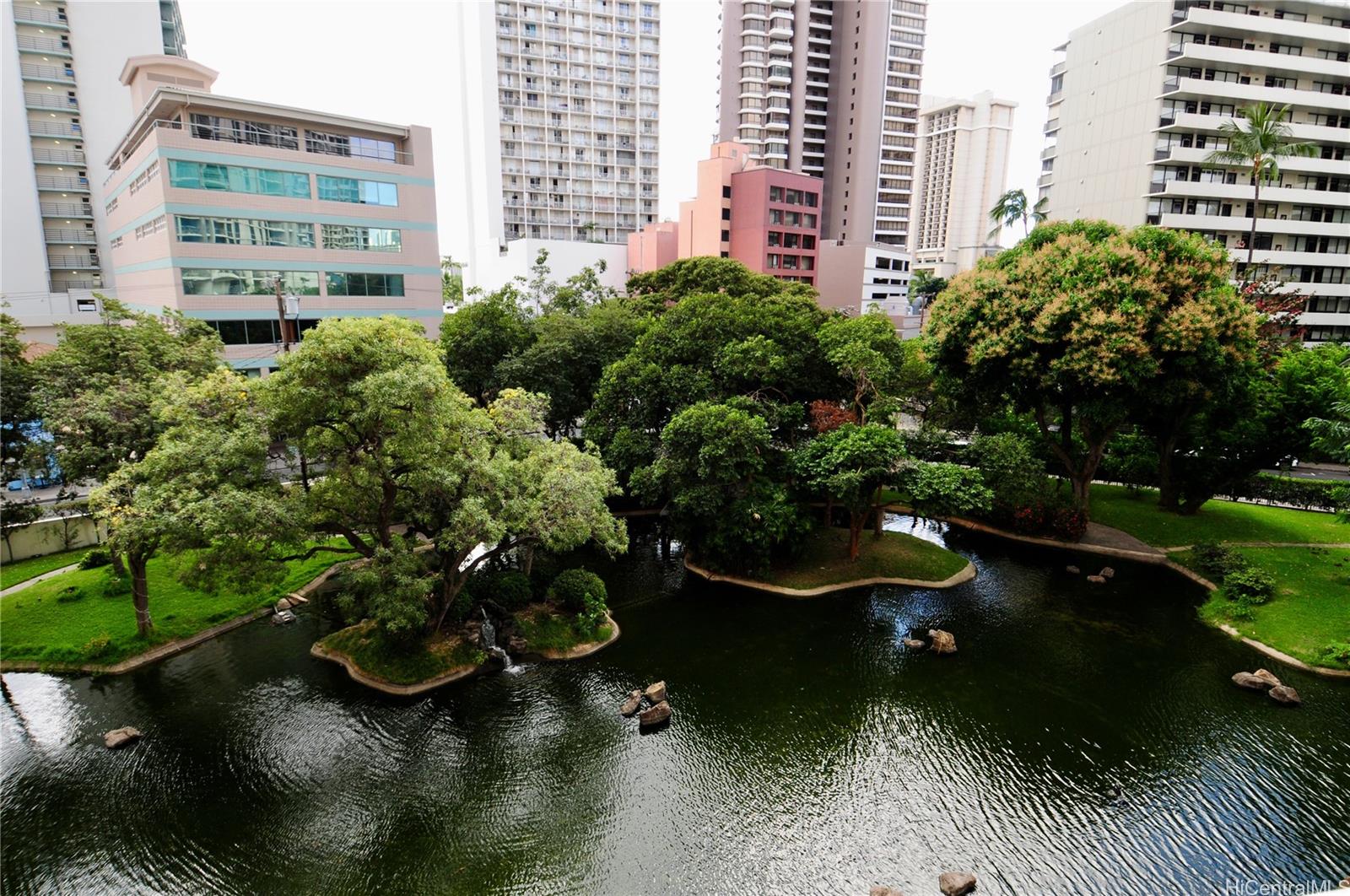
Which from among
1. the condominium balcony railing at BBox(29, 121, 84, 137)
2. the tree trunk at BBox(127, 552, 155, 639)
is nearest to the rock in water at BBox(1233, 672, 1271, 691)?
the tree trunk at BBox(127, 552, 155, 639)

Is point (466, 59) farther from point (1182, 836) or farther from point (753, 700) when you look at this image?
point (1182, 836)

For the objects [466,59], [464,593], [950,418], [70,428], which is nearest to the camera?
[70,428]

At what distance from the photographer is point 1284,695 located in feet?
60.6

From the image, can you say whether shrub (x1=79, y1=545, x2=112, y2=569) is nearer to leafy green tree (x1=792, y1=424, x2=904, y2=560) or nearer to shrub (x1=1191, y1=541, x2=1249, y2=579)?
leafy green tree (x1=792, y1=424, x2=904, y2=560)

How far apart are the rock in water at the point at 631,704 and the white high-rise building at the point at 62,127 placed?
56.2 meters

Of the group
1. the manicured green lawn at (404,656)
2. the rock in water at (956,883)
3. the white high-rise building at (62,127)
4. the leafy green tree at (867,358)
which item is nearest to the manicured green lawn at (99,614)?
the manicured green lawn at (404,656)

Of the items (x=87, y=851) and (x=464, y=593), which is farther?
(x=464, y=593)

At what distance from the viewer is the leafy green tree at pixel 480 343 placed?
123ft

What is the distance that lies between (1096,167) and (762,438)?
46258mm

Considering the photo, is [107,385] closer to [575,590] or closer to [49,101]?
[575,590]

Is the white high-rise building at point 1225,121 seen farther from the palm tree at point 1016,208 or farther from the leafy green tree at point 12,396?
the leafy green tree at point 12,396

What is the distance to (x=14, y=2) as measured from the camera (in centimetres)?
5169

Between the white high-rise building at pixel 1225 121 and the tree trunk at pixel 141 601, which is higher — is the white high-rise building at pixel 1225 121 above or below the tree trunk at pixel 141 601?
above

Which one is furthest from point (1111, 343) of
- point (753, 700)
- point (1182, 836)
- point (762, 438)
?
point (753, 700)
